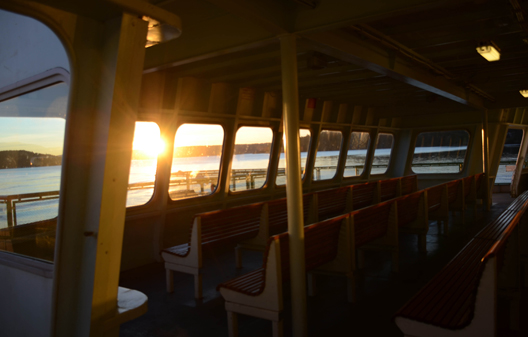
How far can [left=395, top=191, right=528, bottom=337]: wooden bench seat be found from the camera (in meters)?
2.46

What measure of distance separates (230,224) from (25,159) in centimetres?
273

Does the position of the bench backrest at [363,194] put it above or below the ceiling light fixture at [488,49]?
below

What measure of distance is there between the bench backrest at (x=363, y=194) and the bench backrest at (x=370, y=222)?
2.65 meters

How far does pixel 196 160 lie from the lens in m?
7.47

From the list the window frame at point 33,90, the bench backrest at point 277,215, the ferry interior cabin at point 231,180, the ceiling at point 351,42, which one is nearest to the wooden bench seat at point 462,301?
the ferry interior cabin at point 231,180

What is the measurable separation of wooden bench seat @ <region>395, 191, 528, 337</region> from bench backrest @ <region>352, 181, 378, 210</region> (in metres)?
4.33

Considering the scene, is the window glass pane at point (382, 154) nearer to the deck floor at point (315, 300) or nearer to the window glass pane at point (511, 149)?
the window glass pane at point (511, 149)

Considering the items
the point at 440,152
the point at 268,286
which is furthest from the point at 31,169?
the point at 440,152

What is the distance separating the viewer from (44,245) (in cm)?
248

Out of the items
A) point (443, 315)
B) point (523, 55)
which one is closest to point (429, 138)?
point (523, 55)

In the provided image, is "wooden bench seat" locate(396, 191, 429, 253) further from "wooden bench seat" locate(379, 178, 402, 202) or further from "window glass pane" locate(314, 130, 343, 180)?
"window glass pane" locate(314, 130, 343, 180)

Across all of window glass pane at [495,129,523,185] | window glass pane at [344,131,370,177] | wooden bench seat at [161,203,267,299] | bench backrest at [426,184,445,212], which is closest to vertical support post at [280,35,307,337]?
wooden bench seat at [161,203,267,299]

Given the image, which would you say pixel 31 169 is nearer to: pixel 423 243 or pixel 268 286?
pixel 268 286

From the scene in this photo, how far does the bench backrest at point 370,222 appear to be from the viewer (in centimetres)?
460
